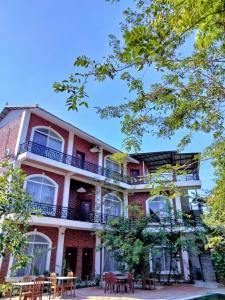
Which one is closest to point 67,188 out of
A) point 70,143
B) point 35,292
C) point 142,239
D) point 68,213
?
point 68,213

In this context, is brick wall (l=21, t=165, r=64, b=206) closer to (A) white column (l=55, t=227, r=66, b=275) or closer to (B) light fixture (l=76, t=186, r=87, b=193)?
(A) white column (l=55, t=227, r=66, b=275)

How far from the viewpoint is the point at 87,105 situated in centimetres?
244

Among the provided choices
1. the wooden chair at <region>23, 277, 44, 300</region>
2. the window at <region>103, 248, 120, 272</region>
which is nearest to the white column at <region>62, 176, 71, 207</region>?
the window at <region>103, 248, 120, 272</region>

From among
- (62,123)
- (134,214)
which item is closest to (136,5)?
(62,123)

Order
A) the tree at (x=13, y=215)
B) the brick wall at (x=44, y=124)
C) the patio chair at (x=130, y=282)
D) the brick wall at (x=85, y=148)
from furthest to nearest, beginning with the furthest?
the brick wall at (x=85, y=148)
the brick wall at (x=44, y=124)
the patio chair at (x=130, y=282)
the tree at (x=13, y=215)

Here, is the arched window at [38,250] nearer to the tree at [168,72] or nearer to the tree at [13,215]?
the tree at [13,215]

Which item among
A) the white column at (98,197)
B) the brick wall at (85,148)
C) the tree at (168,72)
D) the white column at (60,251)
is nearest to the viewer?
the tree at (168,72)

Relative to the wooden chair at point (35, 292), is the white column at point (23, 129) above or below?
above

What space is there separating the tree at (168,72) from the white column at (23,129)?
9.53 metres

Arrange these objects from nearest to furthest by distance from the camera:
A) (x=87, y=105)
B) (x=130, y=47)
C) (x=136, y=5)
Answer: (x=130, y=47) < (x=87, y=105) < (x=136, y=5)

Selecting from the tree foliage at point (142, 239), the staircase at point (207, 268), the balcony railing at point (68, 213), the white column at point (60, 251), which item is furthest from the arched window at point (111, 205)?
the staircase at point (207, 268)

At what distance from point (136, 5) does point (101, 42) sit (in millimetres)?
1412

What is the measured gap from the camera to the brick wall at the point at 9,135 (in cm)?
1435

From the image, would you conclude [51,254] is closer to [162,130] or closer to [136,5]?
[162,130]
